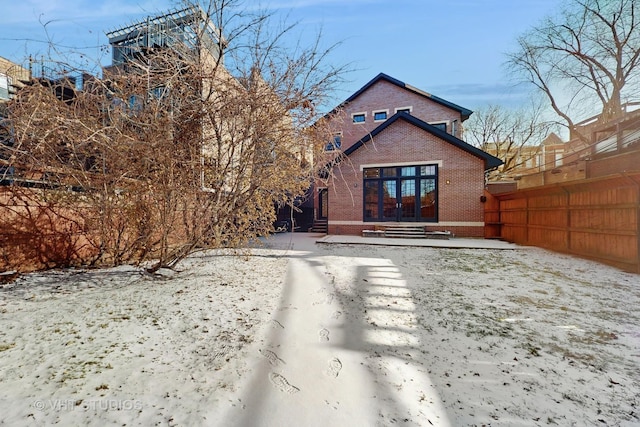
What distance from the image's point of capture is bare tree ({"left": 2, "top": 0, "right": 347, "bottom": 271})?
4.05m

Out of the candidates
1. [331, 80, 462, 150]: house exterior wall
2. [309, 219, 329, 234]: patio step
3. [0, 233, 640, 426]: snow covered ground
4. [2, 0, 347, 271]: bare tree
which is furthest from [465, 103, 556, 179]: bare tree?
[2, 0, 347, 271]: bare tree

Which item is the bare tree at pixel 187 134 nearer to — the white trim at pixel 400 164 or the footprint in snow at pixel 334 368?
the footprint in snow at pixel 334 368

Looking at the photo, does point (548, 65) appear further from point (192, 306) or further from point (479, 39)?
point (192, 306)

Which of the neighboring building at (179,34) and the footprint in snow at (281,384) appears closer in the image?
the footprint in snow at (281,384)

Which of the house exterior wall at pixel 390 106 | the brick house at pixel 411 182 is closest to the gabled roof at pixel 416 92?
the house exterior wall at pixel 390 106

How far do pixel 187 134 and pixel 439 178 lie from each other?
11.1 meters

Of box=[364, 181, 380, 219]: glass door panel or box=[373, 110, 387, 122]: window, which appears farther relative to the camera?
box=[373, 110, 387, 122]: window

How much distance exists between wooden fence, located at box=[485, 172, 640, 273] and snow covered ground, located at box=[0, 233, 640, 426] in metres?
2.12

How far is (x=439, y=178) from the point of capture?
12117 mm

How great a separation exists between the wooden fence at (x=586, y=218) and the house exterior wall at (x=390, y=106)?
7853mm

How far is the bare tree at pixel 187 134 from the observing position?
4.05 metres

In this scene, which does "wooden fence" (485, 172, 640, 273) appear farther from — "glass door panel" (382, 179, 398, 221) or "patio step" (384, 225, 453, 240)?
"glass door panel" (382, 179, 398, 221)

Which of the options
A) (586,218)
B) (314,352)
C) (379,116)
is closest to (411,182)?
(586,218)

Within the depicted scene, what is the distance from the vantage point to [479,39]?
7.78 metres
